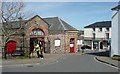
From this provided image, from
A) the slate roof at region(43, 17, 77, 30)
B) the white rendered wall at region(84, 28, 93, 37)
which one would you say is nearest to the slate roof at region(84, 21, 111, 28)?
the white rendered wall at region(84, 28, 93, 37)

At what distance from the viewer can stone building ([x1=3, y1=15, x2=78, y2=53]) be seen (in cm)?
4103

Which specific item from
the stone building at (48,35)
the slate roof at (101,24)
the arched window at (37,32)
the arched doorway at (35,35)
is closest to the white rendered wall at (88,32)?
the slate roof at (101,24)

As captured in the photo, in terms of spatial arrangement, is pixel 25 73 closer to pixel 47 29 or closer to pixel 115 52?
pixel 115 52

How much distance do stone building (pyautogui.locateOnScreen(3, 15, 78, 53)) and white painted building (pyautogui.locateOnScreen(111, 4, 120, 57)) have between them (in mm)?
11923

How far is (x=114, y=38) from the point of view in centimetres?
3484

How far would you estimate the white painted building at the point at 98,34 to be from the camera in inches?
2948

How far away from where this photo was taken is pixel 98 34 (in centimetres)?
7669

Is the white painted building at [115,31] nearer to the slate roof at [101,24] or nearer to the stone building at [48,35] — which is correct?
the stone building at [48,35]

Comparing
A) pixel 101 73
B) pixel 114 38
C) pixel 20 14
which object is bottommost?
pixel 101 73

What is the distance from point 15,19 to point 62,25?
753 inches

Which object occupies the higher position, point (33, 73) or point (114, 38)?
point (114, 38)

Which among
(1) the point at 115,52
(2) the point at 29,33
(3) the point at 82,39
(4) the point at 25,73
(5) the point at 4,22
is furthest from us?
(3) the point at 82,39

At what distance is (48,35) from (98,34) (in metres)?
35.3

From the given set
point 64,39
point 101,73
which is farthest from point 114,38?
point 101,73
